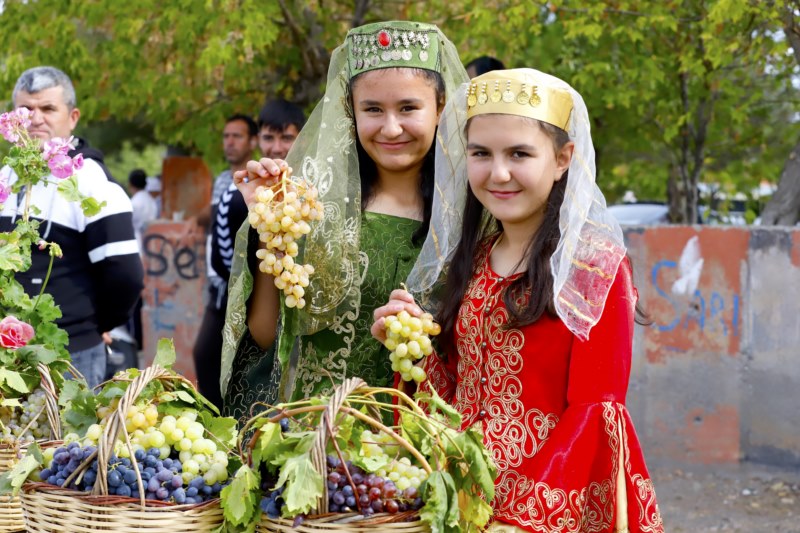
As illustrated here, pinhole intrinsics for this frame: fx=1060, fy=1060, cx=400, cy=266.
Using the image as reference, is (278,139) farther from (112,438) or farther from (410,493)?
(410,493)

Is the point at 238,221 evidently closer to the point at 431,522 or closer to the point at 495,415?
the point at 495,415

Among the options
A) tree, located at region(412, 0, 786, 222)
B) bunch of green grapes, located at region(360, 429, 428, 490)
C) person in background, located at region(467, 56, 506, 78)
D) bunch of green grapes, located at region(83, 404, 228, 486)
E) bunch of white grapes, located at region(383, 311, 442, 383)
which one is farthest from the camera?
tree, located at region(412, 0, 786, 222)

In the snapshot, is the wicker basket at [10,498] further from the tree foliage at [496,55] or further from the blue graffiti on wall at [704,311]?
the tree foliage at [496,55]

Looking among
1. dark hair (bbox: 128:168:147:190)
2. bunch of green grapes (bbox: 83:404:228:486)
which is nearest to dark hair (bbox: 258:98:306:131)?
bunch of green grapes (bbox: 83:404:228:486)

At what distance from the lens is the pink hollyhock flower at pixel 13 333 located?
2621 mm

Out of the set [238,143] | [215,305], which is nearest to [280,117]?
[215,305]

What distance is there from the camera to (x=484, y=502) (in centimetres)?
209

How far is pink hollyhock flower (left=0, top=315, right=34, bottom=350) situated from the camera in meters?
2.62

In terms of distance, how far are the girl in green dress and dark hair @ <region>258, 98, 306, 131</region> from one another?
103 inches

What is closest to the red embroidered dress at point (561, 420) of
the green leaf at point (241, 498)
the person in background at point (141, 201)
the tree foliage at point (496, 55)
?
the green leaf at point (241, 498)

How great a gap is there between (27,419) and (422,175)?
47.4 inches

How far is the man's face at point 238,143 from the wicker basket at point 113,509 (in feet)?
15.5

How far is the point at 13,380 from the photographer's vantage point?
2592mm

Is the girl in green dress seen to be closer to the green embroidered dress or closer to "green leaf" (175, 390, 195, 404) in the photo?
the green embroidered dress
